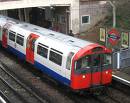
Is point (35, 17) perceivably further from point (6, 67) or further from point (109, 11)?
point (6, 67)

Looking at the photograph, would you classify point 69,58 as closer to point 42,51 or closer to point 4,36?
point 42,51

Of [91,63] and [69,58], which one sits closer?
[91,63]

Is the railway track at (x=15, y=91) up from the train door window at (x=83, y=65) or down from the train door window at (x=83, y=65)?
down

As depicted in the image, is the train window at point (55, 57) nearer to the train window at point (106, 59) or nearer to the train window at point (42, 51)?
the train window at point (42, 51)

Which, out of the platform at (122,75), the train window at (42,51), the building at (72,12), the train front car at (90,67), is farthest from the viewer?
the building at (72,12)

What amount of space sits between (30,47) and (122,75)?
19.8ft

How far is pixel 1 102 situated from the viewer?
16.9 meters

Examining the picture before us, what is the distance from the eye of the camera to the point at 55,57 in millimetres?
19203

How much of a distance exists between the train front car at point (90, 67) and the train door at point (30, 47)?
540 cm

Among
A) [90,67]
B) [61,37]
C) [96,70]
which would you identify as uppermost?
[61,37]

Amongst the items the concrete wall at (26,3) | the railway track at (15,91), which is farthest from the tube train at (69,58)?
the concrete wall at (26,3)

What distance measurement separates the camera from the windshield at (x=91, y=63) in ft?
56.6

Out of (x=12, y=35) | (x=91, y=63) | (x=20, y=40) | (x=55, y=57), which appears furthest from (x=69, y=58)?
(x=12, y=35)

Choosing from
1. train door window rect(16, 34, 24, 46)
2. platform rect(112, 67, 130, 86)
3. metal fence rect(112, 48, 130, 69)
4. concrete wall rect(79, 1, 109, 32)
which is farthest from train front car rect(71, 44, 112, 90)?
concrete wall rect(79, 1, 109, 32)
